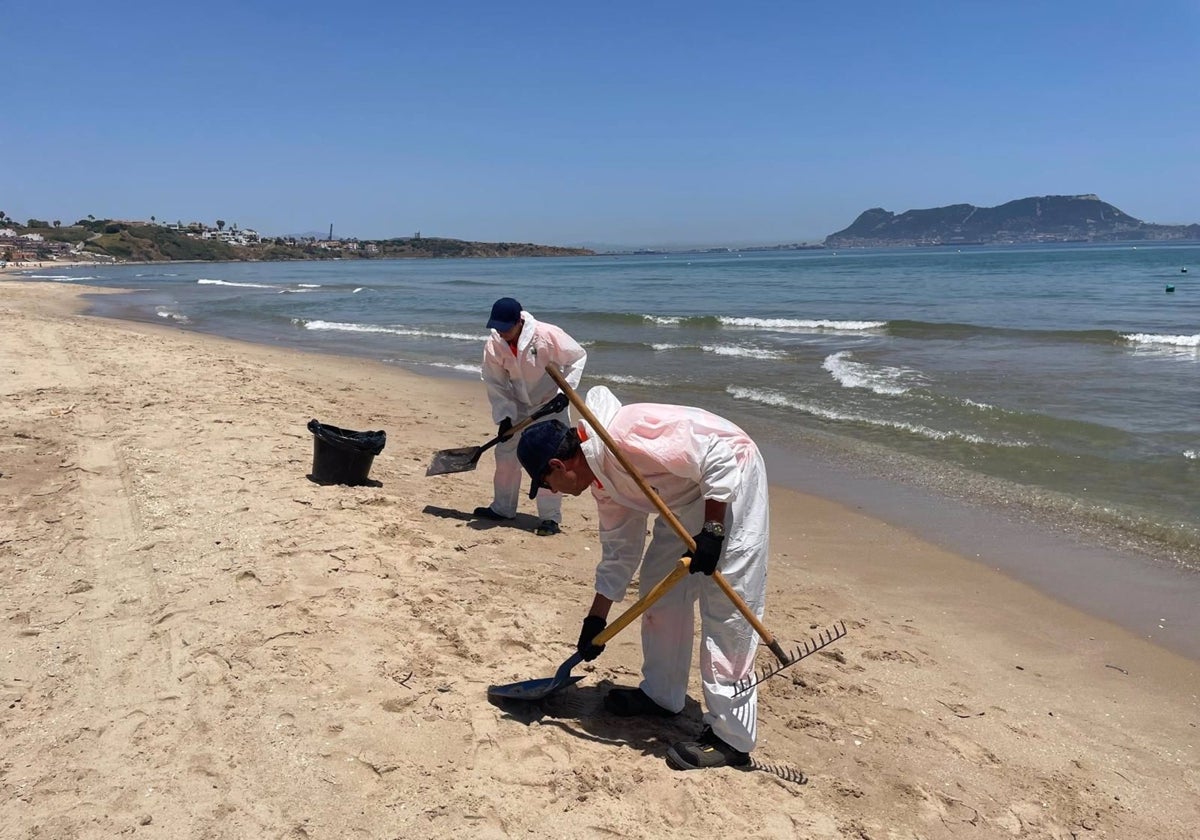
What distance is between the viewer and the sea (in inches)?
231

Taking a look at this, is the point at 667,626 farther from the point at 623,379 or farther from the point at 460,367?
the point at 460,367

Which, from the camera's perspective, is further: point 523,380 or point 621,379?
point 621,379

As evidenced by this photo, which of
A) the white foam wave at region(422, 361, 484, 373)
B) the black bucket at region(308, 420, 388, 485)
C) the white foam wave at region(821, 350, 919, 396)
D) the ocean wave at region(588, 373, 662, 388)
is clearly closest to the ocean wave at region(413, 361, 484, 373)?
the white foam wave at region(422, 361, 484, 373)

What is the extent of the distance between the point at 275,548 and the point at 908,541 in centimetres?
433

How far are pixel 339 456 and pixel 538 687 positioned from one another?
3.27m

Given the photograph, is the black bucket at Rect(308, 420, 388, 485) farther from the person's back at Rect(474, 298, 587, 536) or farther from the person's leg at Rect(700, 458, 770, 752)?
the person's leg at Rect(700, 458, 770, 752)

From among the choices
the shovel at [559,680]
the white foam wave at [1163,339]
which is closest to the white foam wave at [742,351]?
the white foam wave at [1163,339]

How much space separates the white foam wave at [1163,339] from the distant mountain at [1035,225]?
159089 millimetres

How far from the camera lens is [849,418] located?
32.3 feet

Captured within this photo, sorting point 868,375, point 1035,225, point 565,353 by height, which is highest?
point 1035,225

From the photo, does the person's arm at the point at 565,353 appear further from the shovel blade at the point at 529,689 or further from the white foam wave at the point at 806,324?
the white foam wave at the point at 806,324

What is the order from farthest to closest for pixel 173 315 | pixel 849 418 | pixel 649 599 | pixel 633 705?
pixel 173 315 → pixel 849 418 → pixel 633 705 → pixel 649 599

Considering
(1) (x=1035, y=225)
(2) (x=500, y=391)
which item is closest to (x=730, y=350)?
(2) (x=500, y=391)

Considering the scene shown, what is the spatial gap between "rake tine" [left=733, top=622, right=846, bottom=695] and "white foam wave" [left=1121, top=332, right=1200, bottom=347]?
14.8 m
